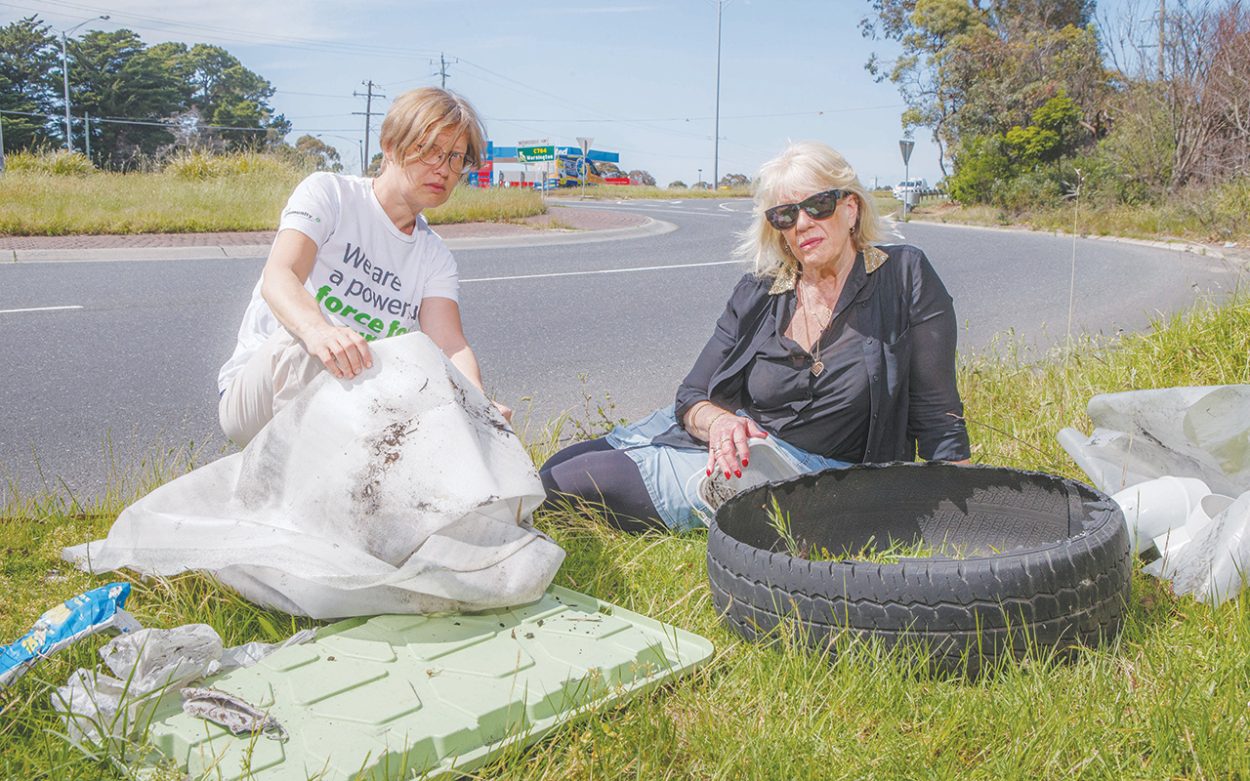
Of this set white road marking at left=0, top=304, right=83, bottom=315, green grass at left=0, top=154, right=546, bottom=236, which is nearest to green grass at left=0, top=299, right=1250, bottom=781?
white road marking at left=0, top=304, right=83, bottom=315

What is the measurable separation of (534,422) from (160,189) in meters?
14.6

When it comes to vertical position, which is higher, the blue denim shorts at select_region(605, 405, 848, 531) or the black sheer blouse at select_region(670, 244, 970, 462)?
the black sheer blouse at select_region(670, 244, 970, 462)

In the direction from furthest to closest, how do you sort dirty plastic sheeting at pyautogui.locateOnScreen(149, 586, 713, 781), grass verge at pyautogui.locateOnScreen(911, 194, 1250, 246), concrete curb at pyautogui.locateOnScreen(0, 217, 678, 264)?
grass verge at pyautogui.locateOnScreen(911, 194, 1250, 246)
concrete curb at pyautogui.locateOnScreen(0, 217, 678, 264)
dirty plastic sheeting at pyautogui.locateOnScreen(149, 586, 713, 781)

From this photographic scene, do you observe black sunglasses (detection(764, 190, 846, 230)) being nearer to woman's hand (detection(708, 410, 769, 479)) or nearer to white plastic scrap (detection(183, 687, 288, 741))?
woman's hand (detection(708, 410, 769, 479))

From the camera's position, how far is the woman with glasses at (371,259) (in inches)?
117

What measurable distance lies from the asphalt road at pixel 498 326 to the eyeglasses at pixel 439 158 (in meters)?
1.49

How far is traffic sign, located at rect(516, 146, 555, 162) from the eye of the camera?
58347mm

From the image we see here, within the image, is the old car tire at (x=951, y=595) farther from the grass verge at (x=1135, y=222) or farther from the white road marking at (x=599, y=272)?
the grass verge at (x=1135, y=222)

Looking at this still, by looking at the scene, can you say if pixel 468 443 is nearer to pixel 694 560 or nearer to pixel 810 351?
pixel 694 560

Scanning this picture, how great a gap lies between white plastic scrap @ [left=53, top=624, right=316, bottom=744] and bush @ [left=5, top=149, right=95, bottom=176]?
19.3 m

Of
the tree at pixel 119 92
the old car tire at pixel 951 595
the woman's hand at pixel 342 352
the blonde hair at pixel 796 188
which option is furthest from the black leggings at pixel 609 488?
the tree at pixel 119 92

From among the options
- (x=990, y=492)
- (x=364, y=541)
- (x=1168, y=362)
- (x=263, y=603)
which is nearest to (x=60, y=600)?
(x=263, y=603)

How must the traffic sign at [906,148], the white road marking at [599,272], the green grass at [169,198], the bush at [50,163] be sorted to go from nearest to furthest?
1. the white road marking at [599,272]
2. the green grass at [169,198]
3. the bush at [50,163]
4. the traffic sign at [906,148]

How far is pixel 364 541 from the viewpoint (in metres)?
2.50
